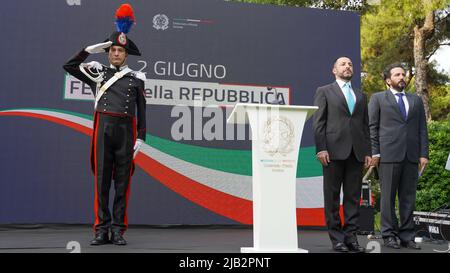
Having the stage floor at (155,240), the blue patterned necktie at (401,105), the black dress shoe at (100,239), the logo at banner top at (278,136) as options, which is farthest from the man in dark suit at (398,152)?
the black dress shoe at (100,239)

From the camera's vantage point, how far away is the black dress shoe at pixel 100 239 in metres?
3.43

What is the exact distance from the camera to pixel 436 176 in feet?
21.1

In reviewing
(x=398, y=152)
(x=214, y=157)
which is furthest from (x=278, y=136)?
(x=214, y=157)

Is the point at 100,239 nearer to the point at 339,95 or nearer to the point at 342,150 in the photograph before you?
the point at 342,150

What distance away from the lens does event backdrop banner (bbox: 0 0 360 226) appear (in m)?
5.09

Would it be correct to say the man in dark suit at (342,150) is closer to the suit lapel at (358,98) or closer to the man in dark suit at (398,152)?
the suit lapel at (358,98)

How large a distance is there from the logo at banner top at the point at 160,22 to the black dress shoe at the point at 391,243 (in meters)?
3.52

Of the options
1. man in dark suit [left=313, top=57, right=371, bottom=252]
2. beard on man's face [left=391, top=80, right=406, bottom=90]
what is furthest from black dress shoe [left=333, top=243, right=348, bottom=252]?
beard on man's face [left=391, top=80, right=406, bottom=90]

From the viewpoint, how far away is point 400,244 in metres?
3.79

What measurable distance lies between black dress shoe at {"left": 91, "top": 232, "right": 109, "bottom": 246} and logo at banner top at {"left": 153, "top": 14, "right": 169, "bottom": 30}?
116 inches

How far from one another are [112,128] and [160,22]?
2441 mm
